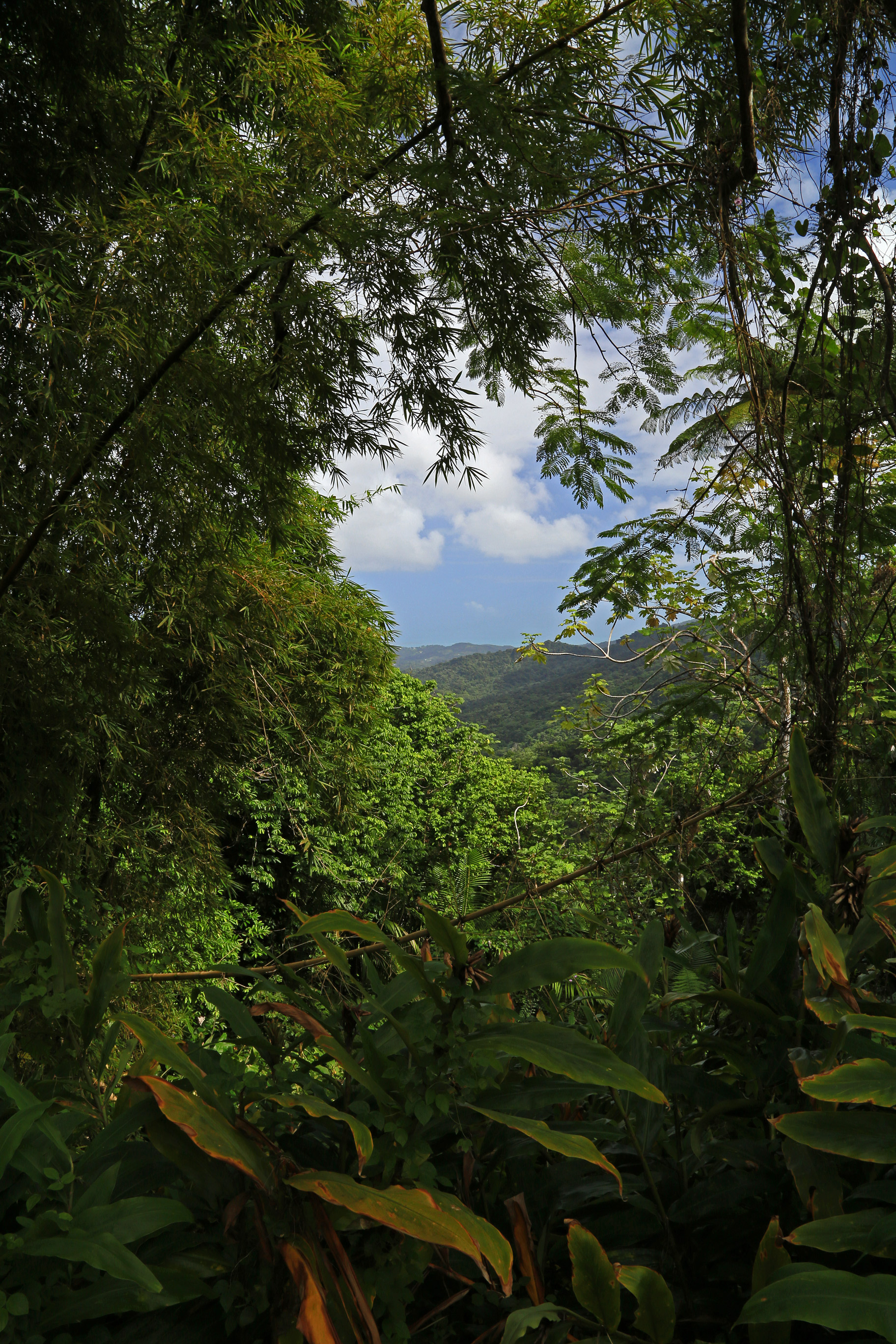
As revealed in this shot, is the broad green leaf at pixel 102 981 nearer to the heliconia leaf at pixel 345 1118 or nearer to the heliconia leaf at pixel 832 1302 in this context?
the heliconia leaf at pixel 345 1118

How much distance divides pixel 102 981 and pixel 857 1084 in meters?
0.64

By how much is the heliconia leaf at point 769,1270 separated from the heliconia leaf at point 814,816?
36 centimetres

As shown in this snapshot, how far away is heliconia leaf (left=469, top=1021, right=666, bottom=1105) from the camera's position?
20.7 inches

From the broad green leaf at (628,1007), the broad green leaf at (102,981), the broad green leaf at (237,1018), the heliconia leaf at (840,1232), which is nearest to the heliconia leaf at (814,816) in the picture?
the broad green leaf at (628,1007)

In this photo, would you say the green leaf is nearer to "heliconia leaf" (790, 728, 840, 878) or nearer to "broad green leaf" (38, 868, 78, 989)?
"heliconia leaf" (790, 728, 840, 878)

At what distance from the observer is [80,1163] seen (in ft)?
1.87

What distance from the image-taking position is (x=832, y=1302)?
45 cm

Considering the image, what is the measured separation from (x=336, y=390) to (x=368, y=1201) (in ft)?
7.80

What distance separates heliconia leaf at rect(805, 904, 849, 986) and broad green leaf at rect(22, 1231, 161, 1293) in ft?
1.73

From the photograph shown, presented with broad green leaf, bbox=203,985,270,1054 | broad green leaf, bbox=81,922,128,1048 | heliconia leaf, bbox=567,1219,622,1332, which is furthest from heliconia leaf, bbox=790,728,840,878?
broad green leaf, bbox=81,922,128,1048

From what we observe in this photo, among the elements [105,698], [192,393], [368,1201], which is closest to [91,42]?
[192,393]

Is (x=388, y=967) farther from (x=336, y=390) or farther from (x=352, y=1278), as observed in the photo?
(x=336, y=390)

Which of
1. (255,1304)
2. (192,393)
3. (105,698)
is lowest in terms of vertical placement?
(255,1304)

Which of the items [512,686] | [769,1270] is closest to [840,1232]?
[769,1270]
